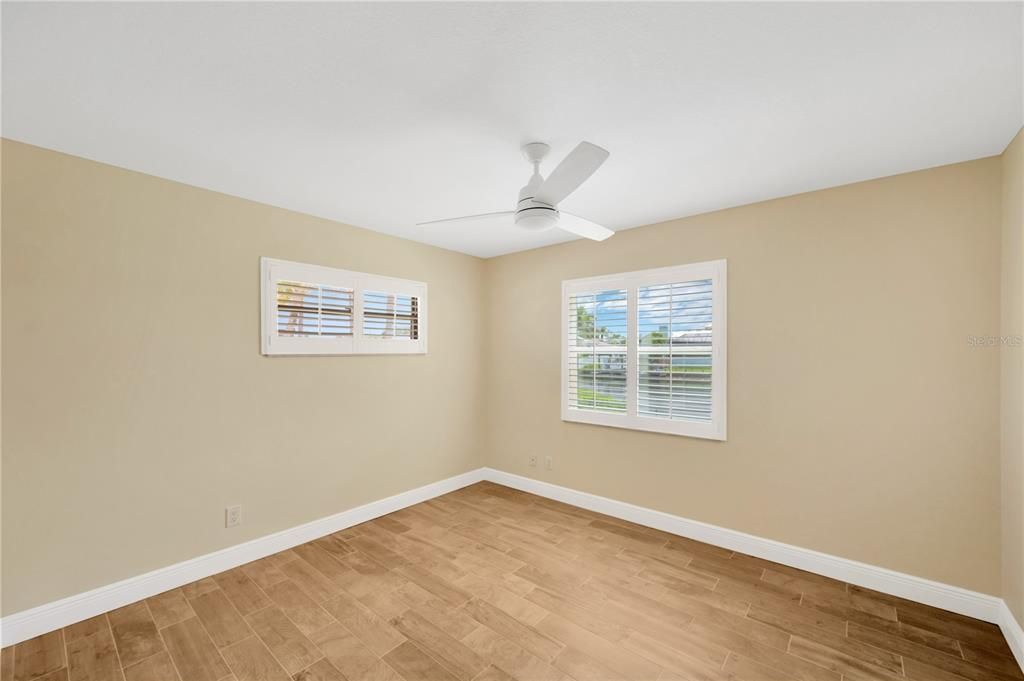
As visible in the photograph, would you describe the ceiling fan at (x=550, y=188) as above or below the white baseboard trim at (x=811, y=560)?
above

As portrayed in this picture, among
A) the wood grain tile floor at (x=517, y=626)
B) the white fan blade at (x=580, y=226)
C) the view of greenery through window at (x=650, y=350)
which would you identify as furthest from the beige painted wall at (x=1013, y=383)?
the white fan blade at (x=580, y=226)

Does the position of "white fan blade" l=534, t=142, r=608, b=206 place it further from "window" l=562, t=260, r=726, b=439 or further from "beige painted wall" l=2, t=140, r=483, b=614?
"beige painted wall" l=2, t=140, r=483, b=614

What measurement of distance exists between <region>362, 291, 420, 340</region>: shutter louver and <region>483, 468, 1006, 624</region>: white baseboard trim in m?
2.12

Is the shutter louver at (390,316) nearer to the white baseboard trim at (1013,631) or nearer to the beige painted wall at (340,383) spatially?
the beige painted wall at (340,383)

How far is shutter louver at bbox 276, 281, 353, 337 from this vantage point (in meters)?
3.12

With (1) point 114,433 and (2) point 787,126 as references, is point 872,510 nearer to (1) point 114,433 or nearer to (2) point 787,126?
(2) point 787,126

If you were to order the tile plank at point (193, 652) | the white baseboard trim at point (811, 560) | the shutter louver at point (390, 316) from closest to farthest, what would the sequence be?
the tile plank at point (193, 652) < the white baseboard trim at point (811, 560) < the shutter louver at point (390, 316)

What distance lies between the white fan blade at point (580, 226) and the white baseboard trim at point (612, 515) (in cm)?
232

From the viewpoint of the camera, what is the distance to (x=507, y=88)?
5.57ft

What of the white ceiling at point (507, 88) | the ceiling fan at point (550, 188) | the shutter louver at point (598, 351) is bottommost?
the shutter louver at point (598, 351)

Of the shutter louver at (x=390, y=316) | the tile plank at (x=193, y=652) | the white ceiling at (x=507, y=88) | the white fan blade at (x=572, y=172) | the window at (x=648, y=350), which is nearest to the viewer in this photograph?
the white ceiling at (x=507, y=88)

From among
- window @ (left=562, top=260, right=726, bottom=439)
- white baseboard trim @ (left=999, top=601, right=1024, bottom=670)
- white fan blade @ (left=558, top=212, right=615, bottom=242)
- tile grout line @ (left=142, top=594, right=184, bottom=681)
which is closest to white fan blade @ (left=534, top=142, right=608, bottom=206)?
white fan blade @ (left=558, top=212, right=615, bottom=242)

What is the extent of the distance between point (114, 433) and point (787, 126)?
12.9ft

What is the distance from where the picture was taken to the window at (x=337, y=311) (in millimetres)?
3064
